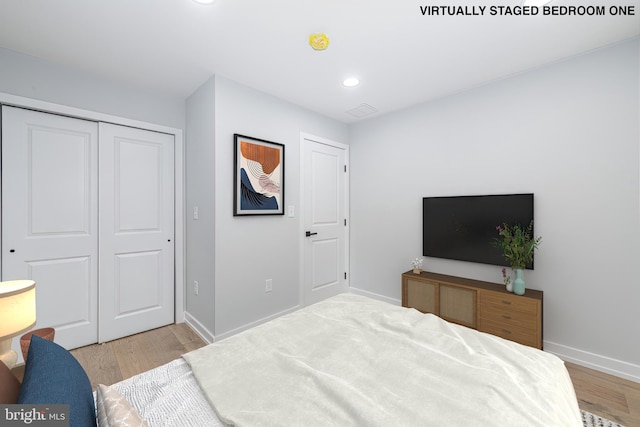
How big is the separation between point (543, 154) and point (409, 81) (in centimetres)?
138

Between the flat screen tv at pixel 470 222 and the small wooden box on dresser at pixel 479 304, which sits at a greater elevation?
the flat screen tv at pixel 470 222

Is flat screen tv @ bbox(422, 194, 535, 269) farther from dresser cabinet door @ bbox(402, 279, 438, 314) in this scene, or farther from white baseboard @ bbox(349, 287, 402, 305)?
white baseboard @ bbox(349, 287, 402, 305)

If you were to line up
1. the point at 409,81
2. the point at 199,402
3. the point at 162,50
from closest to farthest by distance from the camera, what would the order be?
1. the point at 199,402
2. the point at 162,50
3. the point at 409,81

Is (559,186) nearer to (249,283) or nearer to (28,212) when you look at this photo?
(249,283)

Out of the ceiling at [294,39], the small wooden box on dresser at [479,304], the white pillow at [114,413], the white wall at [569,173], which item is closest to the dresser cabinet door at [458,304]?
the small wooden box on dresser at [479,304]

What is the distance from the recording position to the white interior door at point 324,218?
3.36 metres

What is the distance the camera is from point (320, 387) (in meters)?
1.01

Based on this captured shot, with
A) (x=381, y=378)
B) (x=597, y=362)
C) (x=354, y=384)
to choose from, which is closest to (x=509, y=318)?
(x=597, y=362)

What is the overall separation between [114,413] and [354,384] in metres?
0.76

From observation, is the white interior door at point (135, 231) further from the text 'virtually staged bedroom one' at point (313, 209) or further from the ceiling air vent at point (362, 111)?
the ceiling air vent at point (362, 111)

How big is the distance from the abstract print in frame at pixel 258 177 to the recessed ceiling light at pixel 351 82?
3.08 feet

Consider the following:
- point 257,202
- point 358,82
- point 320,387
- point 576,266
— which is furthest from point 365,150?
point 320,387

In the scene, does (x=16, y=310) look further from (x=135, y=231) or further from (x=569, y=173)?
(x=569, y=173)

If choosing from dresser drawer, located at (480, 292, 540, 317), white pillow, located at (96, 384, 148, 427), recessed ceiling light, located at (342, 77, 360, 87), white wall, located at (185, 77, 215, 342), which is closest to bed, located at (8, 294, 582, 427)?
white pillow, located at (96, 384, 148, 427)
